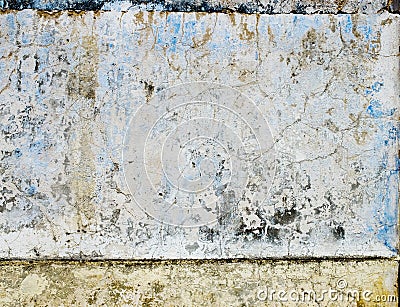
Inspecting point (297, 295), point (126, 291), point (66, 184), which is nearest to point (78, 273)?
point (126, 291)

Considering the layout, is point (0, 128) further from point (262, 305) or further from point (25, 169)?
point (262, 305)

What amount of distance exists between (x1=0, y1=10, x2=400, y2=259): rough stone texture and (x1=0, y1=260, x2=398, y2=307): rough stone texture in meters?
0.05

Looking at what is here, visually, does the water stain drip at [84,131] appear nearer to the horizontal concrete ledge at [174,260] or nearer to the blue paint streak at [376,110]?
the horizontal concrete ledge at [174,260]

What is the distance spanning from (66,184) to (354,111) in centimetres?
114

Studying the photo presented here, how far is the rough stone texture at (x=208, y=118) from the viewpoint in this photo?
1.86 meters

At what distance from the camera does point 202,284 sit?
1879 mm

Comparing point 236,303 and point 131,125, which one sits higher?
point 131,125

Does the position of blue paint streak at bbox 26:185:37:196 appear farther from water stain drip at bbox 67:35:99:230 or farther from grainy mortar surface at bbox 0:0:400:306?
water stain drip at bbox 67:35:99:230

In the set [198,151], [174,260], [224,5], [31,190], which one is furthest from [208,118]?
[31,190]

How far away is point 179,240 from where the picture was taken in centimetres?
188

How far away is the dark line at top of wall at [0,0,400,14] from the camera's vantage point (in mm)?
1881

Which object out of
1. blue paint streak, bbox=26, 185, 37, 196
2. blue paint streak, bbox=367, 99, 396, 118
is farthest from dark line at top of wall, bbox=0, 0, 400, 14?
blue paint streak, bbox=26, 185, 37, 196

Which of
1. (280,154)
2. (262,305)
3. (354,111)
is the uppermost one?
(354,111)

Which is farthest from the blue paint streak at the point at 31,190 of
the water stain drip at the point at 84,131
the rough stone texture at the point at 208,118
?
the water stain drip at the point at 84,131
